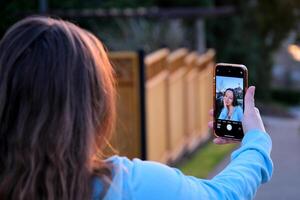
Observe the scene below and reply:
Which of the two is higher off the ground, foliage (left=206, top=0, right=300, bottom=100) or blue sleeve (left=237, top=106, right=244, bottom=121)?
blue sleeve (left=237, top=106, right=244, bottom=121)

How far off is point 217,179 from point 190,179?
114mm

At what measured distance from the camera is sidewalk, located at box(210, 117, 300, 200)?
365 inches

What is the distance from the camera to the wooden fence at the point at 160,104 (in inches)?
359

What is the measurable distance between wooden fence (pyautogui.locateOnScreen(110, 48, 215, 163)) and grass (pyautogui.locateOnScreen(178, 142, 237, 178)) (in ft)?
0.59

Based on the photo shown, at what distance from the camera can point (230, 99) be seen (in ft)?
8.30

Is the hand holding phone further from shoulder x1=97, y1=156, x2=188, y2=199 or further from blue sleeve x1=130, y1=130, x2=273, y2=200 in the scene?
shoulder x1=97, y1=156, x2=188, y2=199

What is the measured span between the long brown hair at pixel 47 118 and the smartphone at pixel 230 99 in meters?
0.63

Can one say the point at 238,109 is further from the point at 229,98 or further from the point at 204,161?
the point at 204,161

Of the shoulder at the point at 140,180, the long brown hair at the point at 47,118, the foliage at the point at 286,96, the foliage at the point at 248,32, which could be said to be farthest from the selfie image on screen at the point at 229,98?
the foliage at the point at 286,96

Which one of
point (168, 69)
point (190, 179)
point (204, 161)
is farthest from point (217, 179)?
point (204, 161)

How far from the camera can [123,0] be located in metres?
14.3

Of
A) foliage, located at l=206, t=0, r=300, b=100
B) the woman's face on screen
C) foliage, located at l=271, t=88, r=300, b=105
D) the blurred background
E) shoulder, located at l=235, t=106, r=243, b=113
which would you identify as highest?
the woman's face on screen

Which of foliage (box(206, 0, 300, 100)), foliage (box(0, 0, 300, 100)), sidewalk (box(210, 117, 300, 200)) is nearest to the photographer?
sidewalk (box(210, 117, 300, 200))

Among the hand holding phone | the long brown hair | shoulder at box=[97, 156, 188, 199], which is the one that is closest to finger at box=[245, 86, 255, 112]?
the hand holding phone
